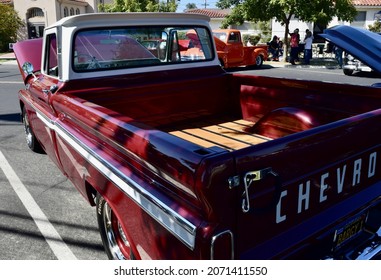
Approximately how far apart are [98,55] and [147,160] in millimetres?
2210

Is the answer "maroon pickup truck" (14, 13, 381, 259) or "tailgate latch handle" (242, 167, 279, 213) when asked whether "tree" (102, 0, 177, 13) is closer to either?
"maroon pickup truck" (14, 13, 381, 259)

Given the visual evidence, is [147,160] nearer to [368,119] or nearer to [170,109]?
[368,119]

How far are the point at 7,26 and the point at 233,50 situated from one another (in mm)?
22808

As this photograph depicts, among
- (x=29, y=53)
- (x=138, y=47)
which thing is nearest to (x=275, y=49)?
(x=29, y=53)

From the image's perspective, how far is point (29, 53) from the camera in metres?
5.51

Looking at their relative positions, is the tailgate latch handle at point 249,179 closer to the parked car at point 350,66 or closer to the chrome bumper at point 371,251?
the chrome bumper at point 371,251

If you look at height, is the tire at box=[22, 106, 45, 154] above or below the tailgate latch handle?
below

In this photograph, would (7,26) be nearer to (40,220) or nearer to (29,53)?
(29,53)

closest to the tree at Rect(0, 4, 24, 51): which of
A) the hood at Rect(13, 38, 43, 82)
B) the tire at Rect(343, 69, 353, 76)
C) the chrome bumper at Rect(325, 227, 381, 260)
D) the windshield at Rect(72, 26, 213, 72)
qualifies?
the tire at Rect(343, 69, 353, 76)

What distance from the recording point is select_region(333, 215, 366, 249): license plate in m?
2.15

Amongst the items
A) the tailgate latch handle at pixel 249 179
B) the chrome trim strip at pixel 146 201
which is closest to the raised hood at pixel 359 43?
the tailgate latch handle at pixel 249 179

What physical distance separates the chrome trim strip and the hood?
325 cm

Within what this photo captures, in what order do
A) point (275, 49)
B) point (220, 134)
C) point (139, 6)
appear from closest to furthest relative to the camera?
point (220, 134)
point (275, 49)
point (139, 6)
